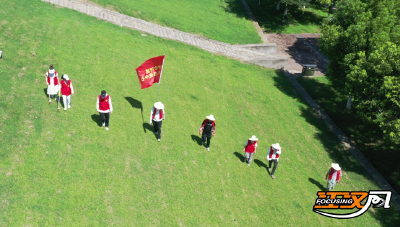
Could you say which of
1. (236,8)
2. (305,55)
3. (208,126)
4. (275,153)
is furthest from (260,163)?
(236,8)

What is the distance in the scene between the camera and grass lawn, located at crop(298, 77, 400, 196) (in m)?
21.2

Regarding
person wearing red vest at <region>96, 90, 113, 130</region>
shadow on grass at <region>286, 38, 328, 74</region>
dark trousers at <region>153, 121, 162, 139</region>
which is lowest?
dark trousers at <region>153, 121, 162, 139</region>

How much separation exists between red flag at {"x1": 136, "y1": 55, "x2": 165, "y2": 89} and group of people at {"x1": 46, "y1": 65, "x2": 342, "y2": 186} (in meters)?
1.62

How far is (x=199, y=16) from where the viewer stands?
113 feet

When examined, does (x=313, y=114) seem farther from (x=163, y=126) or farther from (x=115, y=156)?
(x=115, y=156)

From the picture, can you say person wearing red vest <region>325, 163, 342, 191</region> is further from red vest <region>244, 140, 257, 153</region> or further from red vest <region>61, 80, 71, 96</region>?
red vest <region>61, 80, 71, 96</region>

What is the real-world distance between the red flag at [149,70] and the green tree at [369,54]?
39.5ft

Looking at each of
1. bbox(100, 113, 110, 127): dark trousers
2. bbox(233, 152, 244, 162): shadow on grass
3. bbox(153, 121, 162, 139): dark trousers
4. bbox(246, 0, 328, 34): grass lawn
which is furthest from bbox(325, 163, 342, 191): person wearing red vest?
bbox(246, 0, 328, 34): grass lawn

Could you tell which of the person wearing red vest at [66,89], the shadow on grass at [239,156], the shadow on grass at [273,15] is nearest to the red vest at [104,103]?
the person wearing red vest at [66,89]

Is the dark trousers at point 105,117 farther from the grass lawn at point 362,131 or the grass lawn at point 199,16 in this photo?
the grass lawn at point 199,16

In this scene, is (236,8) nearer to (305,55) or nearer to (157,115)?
(305,55)

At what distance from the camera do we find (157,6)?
107 ft

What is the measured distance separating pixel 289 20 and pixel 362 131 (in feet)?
66.9

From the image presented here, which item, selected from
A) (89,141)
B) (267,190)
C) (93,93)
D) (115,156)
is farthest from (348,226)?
(93,93)
